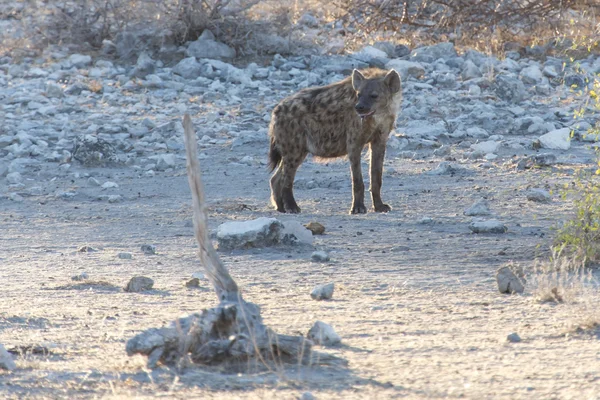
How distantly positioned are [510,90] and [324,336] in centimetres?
853

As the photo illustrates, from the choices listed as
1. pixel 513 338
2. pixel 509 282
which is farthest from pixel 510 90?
pixel 513 338

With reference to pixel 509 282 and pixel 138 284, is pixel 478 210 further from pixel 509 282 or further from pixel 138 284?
pixel 138 284

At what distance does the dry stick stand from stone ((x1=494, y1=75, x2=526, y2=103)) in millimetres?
8458

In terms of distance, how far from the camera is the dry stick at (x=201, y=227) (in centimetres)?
375

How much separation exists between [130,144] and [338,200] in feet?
10.2

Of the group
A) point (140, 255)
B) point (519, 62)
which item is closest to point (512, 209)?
point (140, 255)

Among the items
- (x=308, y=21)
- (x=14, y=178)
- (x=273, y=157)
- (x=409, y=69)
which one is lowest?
(x=14, y=178)

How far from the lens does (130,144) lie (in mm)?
10977

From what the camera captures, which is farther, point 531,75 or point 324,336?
point 531,75

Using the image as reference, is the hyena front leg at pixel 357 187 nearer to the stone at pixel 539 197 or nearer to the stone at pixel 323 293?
the stone at pixel 539 197

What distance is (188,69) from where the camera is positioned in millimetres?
13734

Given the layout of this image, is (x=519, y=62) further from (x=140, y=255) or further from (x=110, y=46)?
(x=140, y=255)

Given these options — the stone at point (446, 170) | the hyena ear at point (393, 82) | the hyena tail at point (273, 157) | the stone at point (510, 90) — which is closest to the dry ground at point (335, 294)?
the stone at point (446, 170)

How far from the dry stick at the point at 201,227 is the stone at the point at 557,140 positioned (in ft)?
21.3
